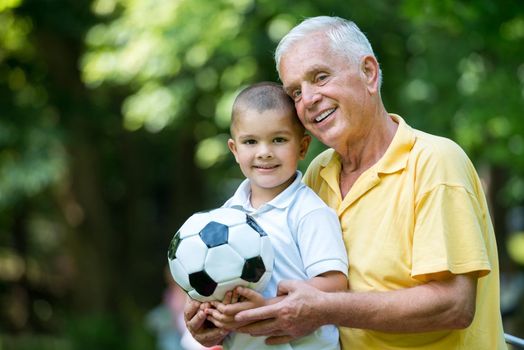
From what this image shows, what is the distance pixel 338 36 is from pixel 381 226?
71 cm

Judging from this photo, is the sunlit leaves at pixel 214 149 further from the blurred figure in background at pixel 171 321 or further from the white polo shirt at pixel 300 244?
the white polo shirt at pixel 300 244

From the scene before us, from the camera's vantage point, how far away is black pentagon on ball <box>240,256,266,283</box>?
10.5 ft

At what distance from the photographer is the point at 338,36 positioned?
3496mm

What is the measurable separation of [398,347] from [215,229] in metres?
0.75

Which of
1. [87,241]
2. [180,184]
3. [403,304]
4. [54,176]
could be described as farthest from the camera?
[180,184]

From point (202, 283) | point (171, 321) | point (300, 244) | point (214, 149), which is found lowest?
point (202, 283)

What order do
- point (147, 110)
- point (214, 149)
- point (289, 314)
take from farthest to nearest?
point (214, 149)
point (147, 110)
point (289, 314)

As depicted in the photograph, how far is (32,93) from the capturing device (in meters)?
13.8

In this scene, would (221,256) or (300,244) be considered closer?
(221,256)

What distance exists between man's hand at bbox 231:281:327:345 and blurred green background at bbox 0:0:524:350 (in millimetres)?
4660

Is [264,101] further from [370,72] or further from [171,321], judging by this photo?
[171,321]

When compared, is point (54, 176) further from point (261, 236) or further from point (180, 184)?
point (261, 236)

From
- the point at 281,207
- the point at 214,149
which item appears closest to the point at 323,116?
the point at 281,207

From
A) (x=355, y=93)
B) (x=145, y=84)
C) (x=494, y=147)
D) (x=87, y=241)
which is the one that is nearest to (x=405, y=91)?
(x=494, y=147)
